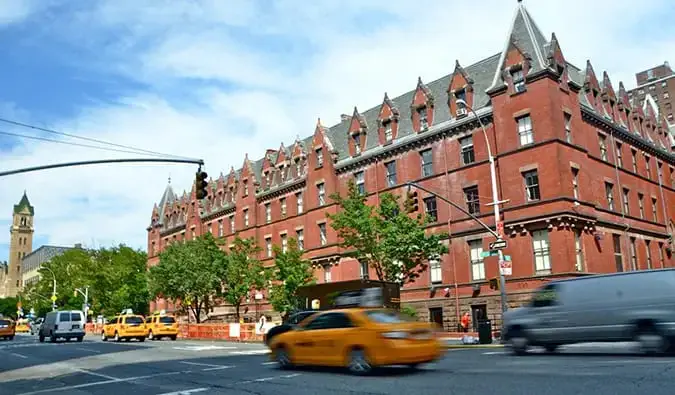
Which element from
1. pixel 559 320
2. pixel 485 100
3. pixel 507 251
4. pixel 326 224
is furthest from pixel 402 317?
pixel 326 224

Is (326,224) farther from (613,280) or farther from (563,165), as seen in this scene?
(613,280)

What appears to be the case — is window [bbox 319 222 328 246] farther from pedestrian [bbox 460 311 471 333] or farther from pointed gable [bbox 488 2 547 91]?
pointed gable [bbox 488 2 547 91]

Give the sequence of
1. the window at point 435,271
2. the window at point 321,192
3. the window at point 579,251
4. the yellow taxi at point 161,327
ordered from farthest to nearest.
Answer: the window at point 321,192
the yellow taxi at point 161,327
the window at point 435,271
the window at point 579,251

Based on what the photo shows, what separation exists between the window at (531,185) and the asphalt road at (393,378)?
15977mm

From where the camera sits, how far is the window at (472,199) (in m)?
36.2

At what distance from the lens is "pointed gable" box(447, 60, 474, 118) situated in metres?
38.0

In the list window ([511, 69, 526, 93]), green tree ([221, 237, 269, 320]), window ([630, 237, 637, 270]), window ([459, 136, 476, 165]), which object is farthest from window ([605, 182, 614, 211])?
green tree ([221, 237, 269, 320])

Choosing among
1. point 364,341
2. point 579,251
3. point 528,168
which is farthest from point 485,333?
point 528,168

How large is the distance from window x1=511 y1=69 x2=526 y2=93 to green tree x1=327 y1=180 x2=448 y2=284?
976cm

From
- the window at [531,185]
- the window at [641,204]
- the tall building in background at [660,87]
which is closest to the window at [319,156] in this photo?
the window at [531,185]

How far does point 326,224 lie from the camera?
47.0 metres

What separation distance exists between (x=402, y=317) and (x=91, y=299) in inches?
3257

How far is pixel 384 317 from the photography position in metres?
13.1

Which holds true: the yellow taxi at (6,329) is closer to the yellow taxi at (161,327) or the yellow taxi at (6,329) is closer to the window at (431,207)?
the yellow taxi at (161,327)
